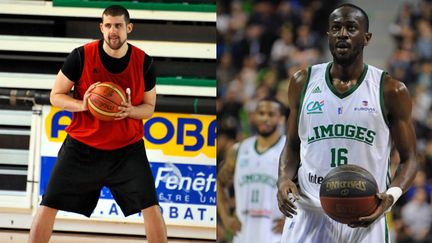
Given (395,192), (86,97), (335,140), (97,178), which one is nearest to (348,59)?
(335,140)

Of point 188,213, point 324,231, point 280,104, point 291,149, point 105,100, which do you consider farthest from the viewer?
point 188,213

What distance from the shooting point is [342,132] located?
3.82 meters

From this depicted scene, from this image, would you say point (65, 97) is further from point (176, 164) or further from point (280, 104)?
point (176, 164)

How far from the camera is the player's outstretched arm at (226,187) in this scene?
4.22 m

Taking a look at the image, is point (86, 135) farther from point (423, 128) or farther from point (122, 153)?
point (423, 128)

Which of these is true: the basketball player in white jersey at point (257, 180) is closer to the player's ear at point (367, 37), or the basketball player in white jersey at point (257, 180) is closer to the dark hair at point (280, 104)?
the dark hair at point (280, 104)

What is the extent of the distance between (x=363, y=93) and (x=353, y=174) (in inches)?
16.0

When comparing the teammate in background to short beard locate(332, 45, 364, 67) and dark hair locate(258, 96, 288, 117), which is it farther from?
short beard locate(332, 45, 364, 67)

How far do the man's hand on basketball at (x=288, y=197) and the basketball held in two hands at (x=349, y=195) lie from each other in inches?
8.2

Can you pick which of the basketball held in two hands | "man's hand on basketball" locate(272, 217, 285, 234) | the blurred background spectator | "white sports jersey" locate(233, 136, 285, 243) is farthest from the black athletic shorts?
the basketball held in two hands

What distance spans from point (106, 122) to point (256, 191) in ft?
3.61

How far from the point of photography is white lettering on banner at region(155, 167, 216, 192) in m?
6.63

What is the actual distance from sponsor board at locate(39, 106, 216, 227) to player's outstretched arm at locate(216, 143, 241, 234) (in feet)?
6.62

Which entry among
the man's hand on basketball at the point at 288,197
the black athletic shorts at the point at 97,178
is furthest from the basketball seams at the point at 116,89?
the man's hand on basketball at the point at 288,197
